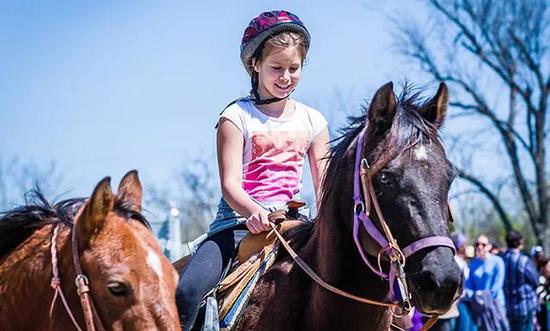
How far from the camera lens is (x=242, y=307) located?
505 centimetres

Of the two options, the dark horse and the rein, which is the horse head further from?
the rein

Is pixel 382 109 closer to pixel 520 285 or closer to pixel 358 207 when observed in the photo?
pixel 358 207

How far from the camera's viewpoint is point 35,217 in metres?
4.23

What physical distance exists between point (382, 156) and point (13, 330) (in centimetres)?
204

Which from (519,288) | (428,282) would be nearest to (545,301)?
(519,288)

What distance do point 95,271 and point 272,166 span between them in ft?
6.54

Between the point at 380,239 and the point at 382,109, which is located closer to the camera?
the point at 380,239

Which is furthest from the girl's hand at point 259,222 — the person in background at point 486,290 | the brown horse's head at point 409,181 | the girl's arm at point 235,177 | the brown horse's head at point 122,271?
the person in background at point 486,290

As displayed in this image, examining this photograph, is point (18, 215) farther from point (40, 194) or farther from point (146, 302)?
point (146, 302)

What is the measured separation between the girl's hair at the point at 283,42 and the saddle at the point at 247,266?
3.39 feet

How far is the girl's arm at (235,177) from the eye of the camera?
5.24 m

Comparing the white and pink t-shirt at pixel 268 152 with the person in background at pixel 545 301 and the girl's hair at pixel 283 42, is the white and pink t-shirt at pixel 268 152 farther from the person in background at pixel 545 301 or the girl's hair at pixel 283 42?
the person in background at pixel 545 301

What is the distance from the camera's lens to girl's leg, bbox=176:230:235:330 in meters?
5.00

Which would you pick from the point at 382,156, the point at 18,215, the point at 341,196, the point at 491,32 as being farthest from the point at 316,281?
the point at 491,32
